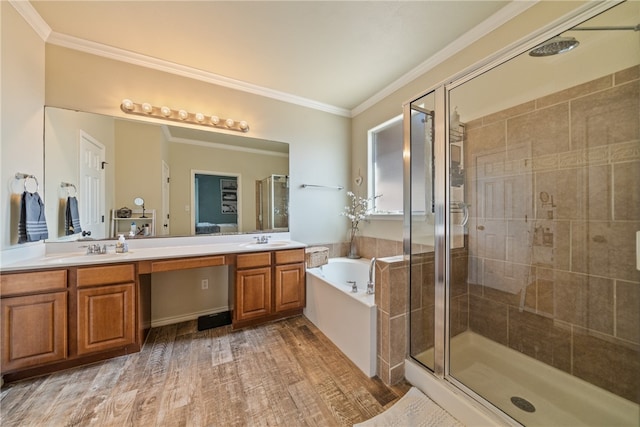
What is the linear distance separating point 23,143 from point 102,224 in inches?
31.3

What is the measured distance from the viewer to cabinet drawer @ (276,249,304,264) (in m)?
2.47

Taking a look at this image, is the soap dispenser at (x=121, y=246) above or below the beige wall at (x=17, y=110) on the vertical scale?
below

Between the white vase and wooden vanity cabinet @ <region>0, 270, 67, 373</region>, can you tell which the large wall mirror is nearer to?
wooden vanity cabinet @ <region>0, 270, 67, 373</region>

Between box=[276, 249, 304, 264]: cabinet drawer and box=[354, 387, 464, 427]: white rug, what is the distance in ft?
4.91

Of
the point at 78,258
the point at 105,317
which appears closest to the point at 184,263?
the point at 105,317

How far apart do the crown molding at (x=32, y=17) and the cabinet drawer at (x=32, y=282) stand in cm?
193

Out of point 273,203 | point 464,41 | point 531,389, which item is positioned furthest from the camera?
point 273,203

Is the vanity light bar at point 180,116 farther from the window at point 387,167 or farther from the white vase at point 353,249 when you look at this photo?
the white vase at point 353,249

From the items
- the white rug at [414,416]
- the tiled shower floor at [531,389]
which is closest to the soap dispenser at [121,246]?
the white rug at [414,416]

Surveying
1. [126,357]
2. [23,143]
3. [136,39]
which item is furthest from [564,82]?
[23,143]

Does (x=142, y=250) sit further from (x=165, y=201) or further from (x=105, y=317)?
(x=105, y=317)

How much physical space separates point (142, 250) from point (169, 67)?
1.90 meters

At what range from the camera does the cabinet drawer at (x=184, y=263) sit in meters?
1.97

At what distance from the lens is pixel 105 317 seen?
178cm
